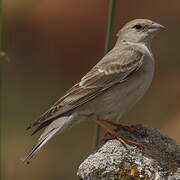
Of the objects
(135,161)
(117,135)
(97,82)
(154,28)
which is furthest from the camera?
(154,28)

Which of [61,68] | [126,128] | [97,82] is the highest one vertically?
[97,82]

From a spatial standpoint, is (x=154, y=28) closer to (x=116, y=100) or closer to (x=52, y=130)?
(x=116, y=100)

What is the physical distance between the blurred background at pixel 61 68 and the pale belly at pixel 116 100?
437 centimetres

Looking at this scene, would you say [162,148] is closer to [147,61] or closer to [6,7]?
[147,61]

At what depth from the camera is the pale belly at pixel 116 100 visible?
18.8ft

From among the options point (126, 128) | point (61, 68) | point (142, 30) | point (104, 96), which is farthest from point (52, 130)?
point (61, 68)

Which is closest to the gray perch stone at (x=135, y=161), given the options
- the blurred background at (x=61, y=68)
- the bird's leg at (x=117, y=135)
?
the bird's leg at (x=117, y=135)

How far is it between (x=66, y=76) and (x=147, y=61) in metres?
8.03

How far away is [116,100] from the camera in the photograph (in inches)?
225

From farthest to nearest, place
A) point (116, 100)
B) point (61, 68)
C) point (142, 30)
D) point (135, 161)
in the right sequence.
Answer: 1. point (61, 68)
2. point (142, 30)
3. point (116, 100)
4. point (135, 161)

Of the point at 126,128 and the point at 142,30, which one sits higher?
the point at 142,30

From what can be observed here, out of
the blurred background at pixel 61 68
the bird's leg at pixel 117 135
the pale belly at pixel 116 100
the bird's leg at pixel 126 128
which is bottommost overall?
the blurred background at pixel 61 68

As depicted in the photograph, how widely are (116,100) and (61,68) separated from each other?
8.62 metres

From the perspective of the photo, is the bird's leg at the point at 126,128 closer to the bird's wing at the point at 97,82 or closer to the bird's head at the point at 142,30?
the bird's wing at the point at 97,82
